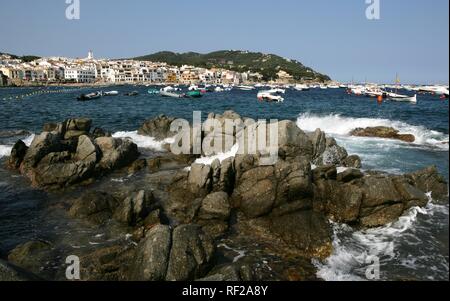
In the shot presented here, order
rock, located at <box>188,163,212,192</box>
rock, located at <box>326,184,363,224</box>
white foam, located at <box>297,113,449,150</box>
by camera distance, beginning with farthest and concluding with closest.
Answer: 1. white foam, located at <box>297,113,449,150</box>
2. rock, located at <box>188,163,212,192</box>
3. rock, located at <box>326,184,363,224</box>

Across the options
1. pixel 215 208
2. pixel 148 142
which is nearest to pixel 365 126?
pixel 148 142

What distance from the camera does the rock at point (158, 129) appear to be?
123ft

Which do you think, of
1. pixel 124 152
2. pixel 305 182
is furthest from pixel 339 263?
pixel 124 152

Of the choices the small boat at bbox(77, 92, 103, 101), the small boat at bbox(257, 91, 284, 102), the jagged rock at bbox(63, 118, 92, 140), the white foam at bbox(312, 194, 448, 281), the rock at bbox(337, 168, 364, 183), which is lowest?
the white foam at bbox(312, 194, 448, 281)

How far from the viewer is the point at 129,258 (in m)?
12.7

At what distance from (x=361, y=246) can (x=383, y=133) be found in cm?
2804

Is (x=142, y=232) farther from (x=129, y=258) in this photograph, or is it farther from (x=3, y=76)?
(x=3, y=76)

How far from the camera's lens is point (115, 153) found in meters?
26.0

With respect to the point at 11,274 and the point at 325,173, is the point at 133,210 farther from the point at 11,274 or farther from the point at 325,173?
the point at 325,173

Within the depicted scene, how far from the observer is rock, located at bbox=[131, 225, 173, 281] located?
37.0ft

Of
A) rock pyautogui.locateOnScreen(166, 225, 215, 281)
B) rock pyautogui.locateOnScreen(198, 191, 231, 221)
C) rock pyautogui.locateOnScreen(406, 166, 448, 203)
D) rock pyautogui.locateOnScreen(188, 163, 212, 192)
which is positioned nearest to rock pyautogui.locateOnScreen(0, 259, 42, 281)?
rock pyautogui.locateOnScreen(166, 225, 215, 281)

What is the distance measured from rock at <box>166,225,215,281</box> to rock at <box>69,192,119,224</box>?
247 inches

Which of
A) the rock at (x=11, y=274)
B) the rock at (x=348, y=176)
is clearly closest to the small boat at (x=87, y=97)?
the rock at (x=348, y=176)

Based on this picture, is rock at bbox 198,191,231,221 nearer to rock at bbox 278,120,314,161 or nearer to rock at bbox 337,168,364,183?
rock at bbox 337,168,364,183
